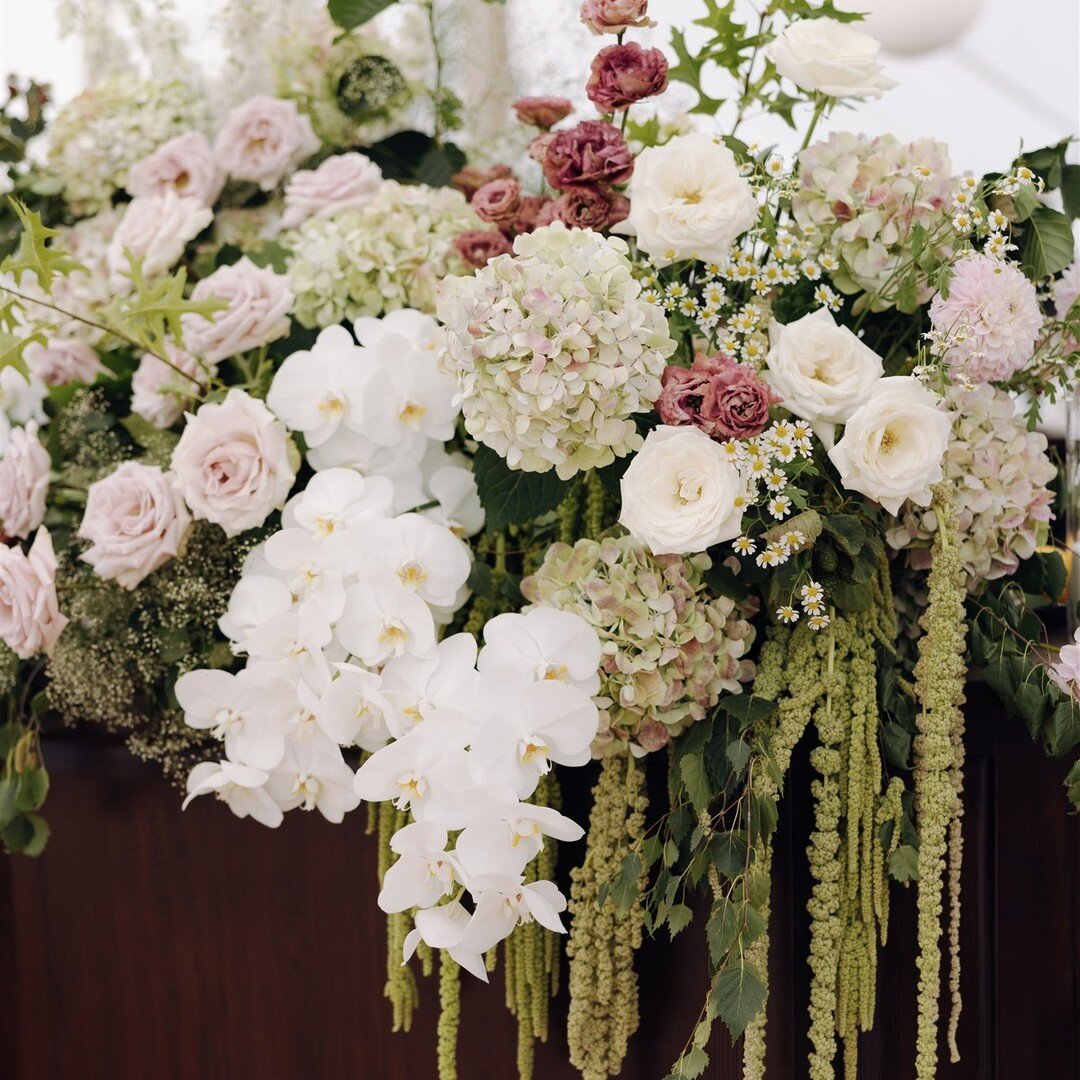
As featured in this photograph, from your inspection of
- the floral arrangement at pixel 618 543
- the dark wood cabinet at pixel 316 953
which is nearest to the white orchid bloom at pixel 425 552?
the floral arrangement at pixel 618 543

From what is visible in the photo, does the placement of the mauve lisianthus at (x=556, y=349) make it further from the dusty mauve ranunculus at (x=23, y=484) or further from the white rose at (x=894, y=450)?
the dusty mauve ranunculus at (x=23, y=484)

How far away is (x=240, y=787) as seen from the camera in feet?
2.85

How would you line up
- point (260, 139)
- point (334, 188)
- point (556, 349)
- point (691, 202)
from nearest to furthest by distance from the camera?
1. point (556, 349)
2. point (691, 202)
3. point (334, 188)
4. point (260, 139)

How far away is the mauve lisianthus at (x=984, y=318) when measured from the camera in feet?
2.57

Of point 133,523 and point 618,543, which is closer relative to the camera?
point 618,543

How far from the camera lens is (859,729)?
79 centimetres

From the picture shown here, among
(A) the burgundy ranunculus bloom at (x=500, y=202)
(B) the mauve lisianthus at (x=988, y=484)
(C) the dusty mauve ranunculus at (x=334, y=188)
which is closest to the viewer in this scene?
(B) the mauve lisianthus at (x=988, y=484)

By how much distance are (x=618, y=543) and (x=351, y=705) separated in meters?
0.22

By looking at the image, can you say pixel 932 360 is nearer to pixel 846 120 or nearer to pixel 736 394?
pixel 736 394

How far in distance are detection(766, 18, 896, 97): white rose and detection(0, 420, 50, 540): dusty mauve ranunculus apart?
73 centimetres

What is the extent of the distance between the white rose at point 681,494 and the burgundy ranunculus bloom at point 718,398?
0.01 m

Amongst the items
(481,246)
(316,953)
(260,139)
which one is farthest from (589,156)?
(316,953)

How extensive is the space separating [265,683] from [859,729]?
43 centimetres

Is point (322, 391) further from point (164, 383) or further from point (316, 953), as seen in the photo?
point (316, 953)
